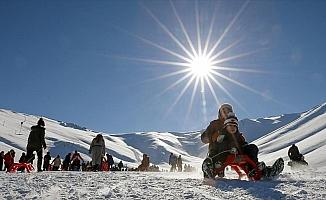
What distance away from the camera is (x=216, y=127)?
941 cm

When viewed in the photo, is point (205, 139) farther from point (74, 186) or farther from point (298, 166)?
point (298, 166)

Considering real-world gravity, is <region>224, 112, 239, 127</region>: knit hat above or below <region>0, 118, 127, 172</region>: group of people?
below

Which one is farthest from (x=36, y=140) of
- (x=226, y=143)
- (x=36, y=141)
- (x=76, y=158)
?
(x=76, y=158)

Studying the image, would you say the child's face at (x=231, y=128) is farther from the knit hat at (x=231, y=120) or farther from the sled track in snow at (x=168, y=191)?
the sled track in snow at (x=168, y=191)

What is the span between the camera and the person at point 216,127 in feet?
30.5

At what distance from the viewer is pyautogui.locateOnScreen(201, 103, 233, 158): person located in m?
9.30

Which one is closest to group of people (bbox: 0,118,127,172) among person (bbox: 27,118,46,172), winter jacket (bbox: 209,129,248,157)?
person (bbox: 27,118,46,172)

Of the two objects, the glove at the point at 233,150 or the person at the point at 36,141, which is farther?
the person at the point at 36,141

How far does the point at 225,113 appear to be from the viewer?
30.9ft

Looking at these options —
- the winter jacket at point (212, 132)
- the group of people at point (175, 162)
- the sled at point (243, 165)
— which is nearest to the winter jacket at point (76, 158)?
the group of people at point (175, 162)

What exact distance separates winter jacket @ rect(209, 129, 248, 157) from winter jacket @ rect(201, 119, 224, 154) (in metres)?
0.13

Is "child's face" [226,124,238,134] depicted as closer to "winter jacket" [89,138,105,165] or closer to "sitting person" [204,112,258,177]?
"sitting person" [204,112,258,177]

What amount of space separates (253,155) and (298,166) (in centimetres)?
1346

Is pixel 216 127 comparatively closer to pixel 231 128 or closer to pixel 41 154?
pixel 231 128
